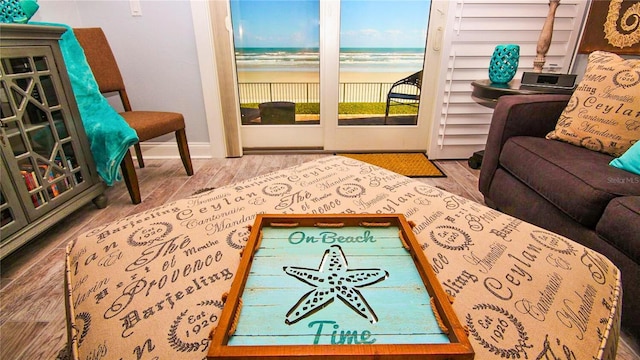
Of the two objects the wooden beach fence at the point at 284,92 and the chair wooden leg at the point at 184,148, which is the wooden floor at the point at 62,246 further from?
the wooden beach fence at the point at 284,92

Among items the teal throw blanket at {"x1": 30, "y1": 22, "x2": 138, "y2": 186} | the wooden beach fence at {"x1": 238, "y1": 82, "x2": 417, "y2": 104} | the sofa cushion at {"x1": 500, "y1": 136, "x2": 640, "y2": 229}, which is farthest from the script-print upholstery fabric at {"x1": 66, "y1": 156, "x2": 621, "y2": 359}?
the wooden beach fence at {"x1": 238, "y1": 82, "x2": 417, "y2": 104}

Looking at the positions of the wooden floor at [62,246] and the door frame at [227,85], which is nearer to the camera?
the wooden floor at [62,246]

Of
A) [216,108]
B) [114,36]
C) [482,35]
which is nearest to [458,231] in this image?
[482,35]

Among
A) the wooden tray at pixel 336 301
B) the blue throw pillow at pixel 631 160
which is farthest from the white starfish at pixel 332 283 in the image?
the blue throw pillow at pixel 631 160

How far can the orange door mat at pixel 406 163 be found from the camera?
233 cm

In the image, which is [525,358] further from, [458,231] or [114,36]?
[114,36]

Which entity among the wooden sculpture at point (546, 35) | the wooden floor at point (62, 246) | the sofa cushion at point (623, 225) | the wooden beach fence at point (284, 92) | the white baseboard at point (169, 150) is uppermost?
the wooden sculpture at point (546, 35)

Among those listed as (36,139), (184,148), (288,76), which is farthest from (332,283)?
(288,76)

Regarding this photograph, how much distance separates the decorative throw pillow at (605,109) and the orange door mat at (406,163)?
0.95m

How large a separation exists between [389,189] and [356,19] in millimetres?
2023

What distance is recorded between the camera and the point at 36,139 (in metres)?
1.42

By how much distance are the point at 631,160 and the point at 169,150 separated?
9.25 ft

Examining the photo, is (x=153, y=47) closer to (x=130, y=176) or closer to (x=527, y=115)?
(x=130, y=176)

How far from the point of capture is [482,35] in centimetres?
221
